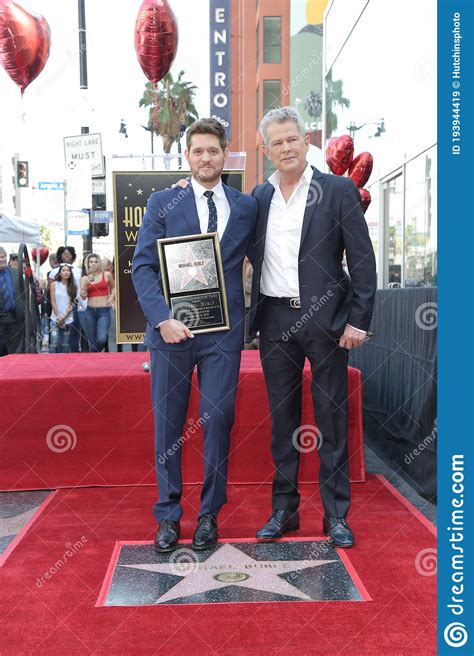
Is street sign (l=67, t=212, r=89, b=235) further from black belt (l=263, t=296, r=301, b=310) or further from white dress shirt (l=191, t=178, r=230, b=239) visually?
black belt (l=263, t=296, r=301, b=310)

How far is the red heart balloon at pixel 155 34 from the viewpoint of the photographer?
6684 millimetres

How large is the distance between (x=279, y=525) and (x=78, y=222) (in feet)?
34.2

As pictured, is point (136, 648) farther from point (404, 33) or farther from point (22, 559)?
point (404, 33)

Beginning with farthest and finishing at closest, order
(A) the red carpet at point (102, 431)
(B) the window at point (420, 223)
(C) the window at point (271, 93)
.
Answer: (C) the window at point (271, 93) → (B) the window at point (420, 223) → (A) the red carpet at point (102, 431)

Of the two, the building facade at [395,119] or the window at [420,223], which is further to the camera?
the building facade at [395,119]

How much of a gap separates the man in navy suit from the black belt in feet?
0.47

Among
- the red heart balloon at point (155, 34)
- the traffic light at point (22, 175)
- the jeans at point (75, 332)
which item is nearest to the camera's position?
the red heart balloon at point (155, 34)

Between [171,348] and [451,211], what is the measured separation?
247 centimetres

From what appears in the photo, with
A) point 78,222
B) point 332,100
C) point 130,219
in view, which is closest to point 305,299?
point 130,219

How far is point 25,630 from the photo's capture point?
101 inches

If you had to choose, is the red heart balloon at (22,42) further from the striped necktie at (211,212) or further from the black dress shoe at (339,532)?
the black dress shoe at (339,532)

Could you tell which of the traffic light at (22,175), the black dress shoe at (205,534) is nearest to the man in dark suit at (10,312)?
the black dress shoe at (205,534)

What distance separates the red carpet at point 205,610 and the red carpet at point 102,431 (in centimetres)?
66

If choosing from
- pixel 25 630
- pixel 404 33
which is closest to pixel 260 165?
pixel 404 33
